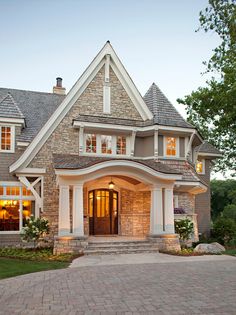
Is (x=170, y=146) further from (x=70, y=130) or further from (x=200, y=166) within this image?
(x=200, y=166)

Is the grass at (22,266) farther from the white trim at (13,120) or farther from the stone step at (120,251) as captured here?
the white trim at (13,120)

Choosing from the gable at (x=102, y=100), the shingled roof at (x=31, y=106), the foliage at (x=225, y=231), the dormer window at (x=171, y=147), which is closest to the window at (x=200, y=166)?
the foliage at (x=225, y=231)

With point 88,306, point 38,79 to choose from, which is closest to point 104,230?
point 88,306

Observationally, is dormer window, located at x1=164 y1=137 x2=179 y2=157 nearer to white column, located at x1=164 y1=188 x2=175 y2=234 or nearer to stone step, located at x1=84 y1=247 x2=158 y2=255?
white column, located at x1=164 y1=188 x2=175 y2=234

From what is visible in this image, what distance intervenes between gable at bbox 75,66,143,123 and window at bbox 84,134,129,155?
115 centimetres

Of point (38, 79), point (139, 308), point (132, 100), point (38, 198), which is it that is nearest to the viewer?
point (139, 308)

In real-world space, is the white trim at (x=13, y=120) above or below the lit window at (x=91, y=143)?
above

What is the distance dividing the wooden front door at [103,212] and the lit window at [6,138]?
4630 mm

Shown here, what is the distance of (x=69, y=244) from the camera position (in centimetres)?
1330

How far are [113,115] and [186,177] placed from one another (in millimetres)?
4913

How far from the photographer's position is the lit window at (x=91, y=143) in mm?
16906

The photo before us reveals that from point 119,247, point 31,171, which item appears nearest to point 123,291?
point 119,247

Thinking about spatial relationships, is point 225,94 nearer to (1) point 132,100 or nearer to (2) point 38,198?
(1) point 132,100

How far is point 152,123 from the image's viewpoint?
675 inches
